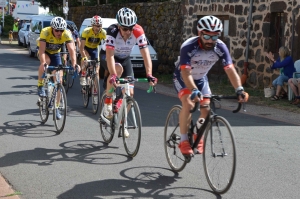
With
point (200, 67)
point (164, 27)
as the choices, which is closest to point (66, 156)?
point (200, 67)

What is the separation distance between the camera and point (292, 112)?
42.4 ft

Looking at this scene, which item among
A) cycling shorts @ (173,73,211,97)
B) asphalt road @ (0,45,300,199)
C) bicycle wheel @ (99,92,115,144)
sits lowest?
asphalt road @ (0,45,300,199)

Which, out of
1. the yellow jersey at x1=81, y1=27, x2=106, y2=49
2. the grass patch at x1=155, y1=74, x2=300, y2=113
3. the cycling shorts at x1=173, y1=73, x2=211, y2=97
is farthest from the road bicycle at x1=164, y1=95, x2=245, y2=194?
the grass patch at x1=155, y1=74, x2=300, y2=113

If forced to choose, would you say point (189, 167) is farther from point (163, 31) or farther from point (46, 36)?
point (163, 31)

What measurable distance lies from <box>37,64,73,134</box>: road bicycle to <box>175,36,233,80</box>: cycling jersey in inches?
131

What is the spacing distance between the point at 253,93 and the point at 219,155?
1014 centimetres

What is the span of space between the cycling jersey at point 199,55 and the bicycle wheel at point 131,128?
1320 mm

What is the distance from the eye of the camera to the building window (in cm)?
1631

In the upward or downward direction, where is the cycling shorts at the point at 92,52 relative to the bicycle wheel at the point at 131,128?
upward

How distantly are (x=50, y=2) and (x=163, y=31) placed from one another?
20.0 m

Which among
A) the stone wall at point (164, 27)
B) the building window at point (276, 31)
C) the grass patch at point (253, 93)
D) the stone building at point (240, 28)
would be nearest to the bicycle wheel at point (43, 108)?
the grass patch at point (253, 93)

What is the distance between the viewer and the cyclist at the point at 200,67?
245 inches

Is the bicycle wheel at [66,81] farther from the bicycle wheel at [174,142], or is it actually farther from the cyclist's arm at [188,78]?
the cyclist's arm at [188,78]

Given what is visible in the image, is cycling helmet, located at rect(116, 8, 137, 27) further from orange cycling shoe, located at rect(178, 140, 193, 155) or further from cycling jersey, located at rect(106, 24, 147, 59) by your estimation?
orange cycling shoe, located at rect(178, 140, 193, 155)
